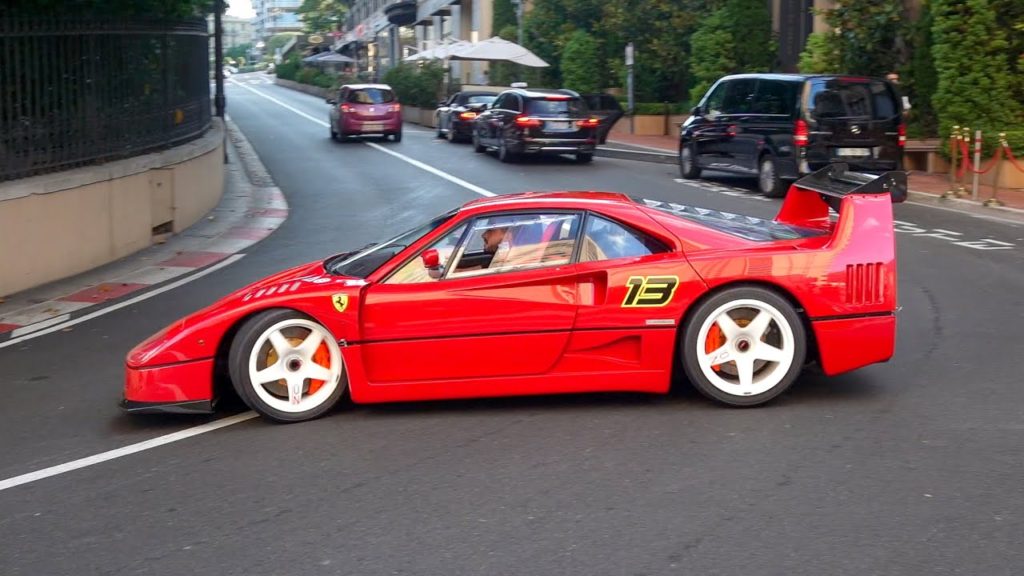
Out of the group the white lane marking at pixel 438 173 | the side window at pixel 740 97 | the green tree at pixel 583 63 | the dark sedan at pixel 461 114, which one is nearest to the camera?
the side window at pixel 740 97

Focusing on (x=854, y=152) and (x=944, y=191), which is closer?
(x=854, y=152)

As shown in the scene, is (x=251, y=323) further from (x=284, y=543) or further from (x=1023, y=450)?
(x=1023, y=450)

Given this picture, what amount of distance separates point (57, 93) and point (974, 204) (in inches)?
468

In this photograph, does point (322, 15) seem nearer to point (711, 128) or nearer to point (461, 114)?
point (461, 114)

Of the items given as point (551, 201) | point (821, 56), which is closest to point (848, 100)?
point (821, 56)

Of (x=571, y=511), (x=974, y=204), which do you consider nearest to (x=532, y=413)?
(x=571, y=511)

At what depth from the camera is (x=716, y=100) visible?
791 inches

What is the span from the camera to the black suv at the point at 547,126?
24109mm

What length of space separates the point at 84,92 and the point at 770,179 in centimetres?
1003

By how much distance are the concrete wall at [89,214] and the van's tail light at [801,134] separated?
28.3ft

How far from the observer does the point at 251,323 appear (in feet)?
21.7

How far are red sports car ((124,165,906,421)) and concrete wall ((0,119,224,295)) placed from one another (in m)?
5.43

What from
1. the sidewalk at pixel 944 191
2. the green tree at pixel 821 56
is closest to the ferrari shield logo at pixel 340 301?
the sidewalk at pixel 944 191

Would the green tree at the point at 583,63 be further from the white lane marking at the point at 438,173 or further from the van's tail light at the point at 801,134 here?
the van's tail light at the point at 801,134
